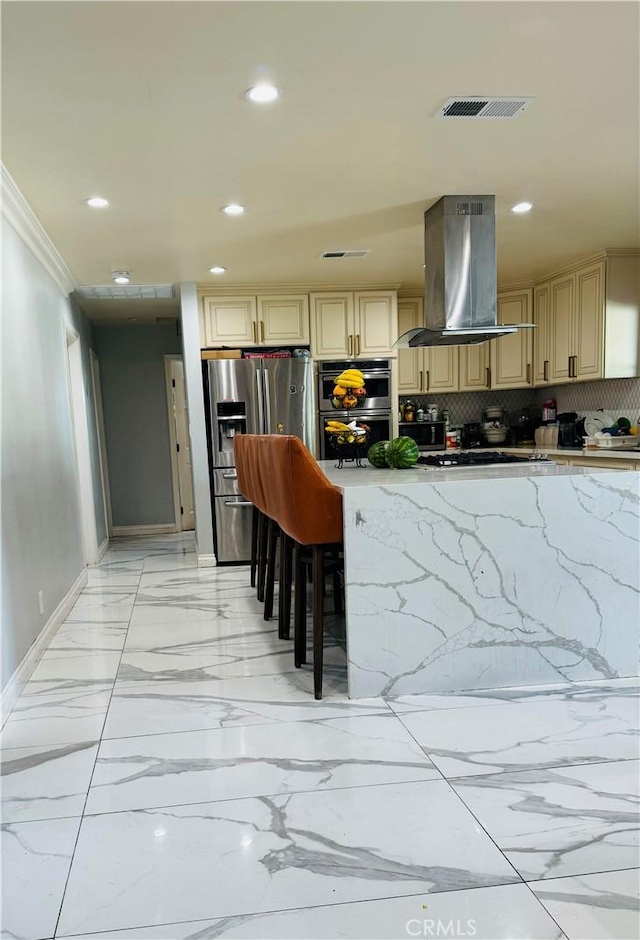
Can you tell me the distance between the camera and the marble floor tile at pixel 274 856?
4.75 feet

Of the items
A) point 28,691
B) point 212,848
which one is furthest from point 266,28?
point 28,691

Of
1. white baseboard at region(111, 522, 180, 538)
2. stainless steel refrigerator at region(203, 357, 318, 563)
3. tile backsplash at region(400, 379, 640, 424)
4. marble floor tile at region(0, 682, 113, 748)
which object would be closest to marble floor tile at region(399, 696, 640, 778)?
marble floor tile at region(0, 682, 113, 748)

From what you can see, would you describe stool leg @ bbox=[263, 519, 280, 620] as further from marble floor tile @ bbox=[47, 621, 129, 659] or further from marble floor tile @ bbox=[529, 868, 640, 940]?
marble floor tile @ bbox=[529, 868, 640, 940]

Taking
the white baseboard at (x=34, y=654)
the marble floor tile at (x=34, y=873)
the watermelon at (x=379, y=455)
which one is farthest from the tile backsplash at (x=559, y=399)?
the marble floor tile at (x=34, y=873)

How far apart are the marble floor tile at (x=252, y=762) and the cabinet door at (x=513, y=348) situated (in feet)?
13.5

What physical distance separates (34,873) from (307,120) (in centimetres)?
267

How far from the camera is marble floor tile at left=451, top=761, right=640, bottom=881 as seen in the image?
1.55 m

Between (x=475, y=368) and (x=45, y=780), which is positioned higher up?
(x=475, y=368)

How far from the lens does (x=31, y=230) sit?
3420mm

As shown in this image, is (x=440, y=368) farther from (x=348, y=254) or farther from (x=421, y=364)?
(x=348, y=254)

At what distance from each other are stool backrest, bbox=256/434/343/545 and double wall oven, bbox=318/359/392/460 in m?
2.74

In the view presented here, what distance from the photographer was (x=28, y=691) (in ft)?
8.95

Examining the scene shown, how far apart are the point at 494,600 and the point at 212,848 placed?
145 cm

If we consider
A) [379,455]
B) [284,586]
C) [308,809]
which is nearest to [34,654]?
[284,586]
